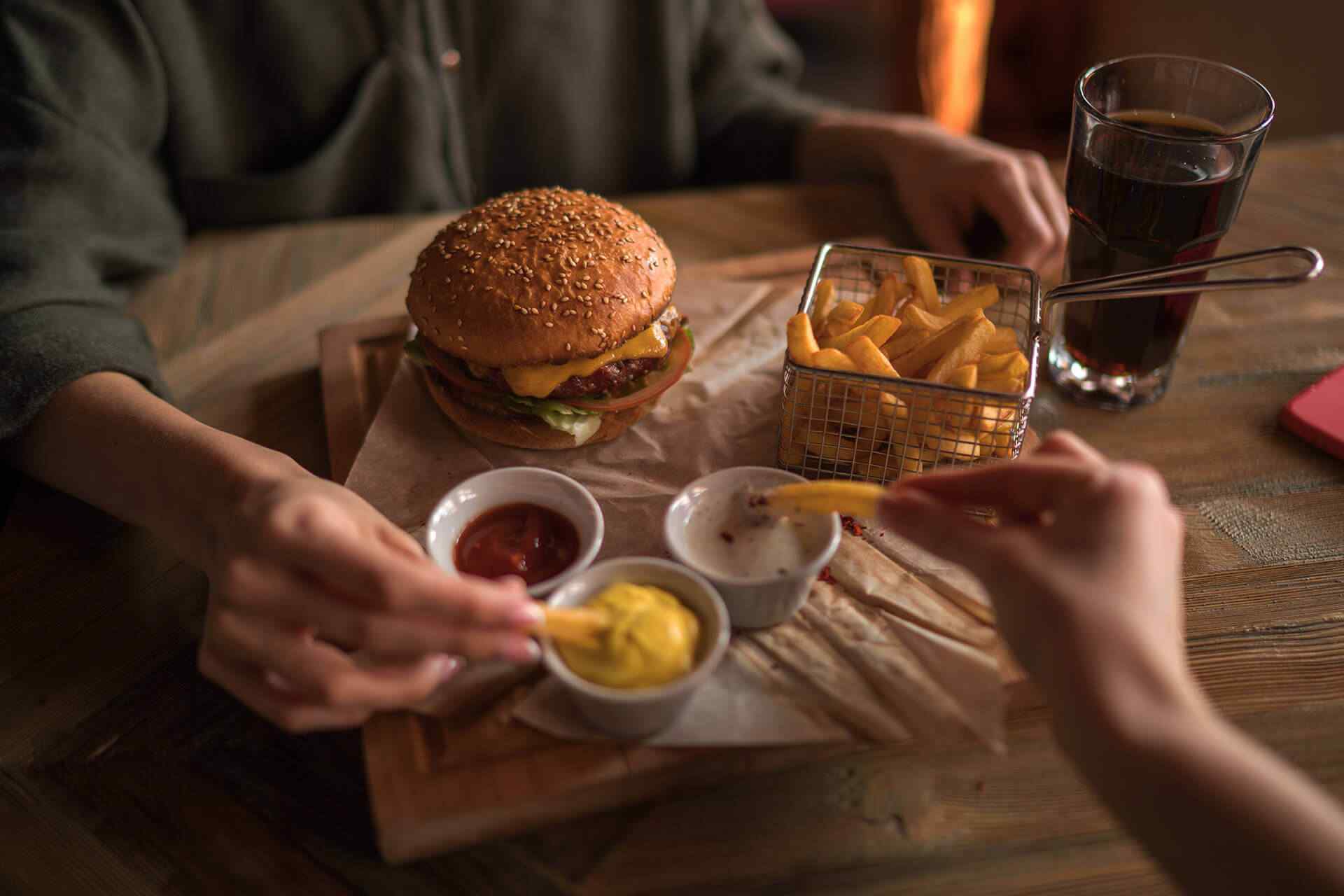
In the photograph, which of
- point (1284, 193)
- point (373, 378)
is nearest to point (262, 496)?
point (373, 378)

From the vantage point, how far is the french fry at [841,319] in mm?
2018

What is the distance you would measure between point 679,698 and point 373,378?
1311 millimetres

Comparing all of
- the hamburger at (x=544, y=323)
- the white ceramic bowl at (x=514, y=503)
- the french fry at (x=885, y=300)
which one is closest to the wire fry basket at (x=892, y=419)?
the french fry at (x=885, y=300)

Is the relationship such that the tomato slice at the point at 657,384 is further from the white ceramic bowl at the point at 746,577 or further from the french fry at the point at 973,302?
the french fry at the point at 973,302

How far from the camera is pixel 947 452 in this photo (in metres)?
1.94

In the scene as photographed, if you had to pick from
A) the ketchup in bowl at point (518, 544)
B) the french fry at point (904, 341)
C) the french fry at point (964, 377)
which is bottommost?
the ketchup in bowl at point (518, 544)

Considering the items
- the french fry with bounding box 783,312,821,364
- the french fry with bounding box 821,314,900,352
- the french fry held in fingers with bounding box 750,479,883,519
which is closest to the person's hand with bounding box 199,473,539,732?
the french fry held in fingers with bounding box 750,479,883,519

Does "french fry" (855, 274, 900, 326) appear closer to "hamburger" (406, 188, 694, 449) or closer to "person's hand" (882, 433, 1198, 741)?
"hamburger" (406, 188, 694, 449)

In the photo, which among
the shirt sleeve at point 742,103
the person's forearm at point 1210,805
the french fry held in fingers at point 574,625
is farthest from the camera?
the shirt sleeve at point 742,103

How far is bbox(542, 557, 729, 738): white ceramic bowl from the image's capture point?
146cm

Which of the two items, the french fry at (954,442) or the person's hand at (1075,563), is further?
the french fry at (954,442)

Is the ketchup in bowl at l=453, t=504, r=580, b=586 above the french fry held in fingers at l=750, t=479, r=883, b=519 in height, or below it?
below

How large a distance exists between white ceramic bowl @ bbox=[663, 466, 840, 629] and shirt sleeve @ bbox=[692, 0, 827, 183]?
1875 mm

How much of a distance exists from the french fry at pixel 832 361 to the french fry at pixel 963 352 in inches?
6.3
